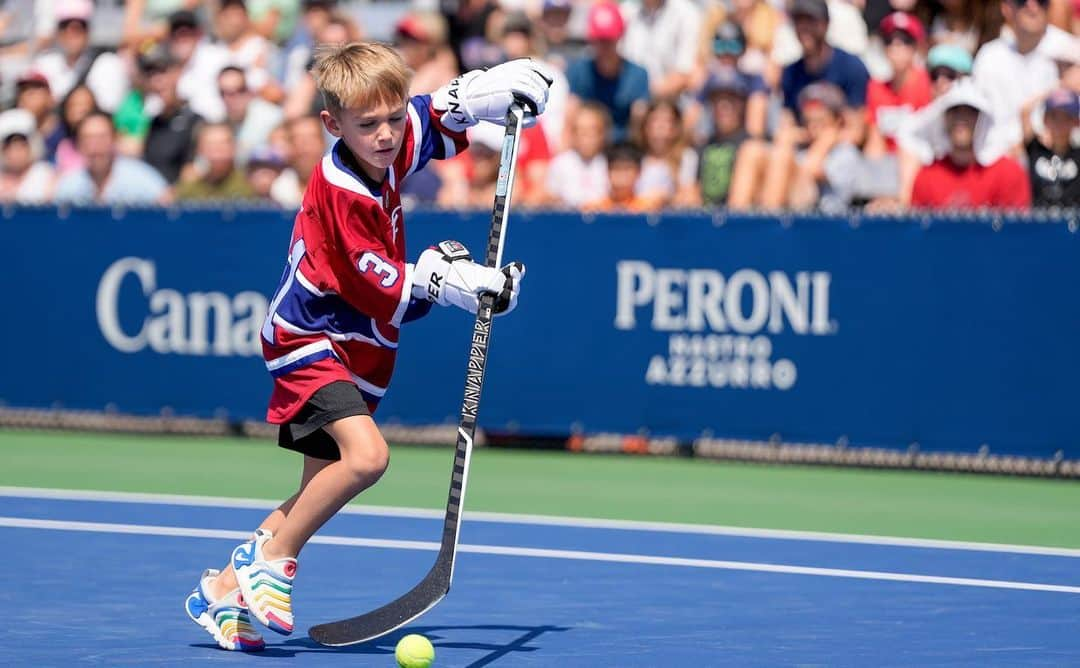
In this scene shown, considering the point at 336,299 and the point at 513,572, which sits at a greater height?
the point at 336,299

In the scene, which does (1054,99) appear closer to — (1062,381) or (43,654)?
(1062,381)

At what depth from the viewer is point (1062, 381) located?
10938mm

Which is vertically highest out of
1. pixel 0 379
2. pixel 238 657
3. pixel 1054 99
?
pixel 1054 99

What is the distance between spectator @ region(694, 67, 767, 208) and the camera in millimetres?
12391

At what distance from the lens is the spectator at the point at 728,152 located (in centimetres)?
1239

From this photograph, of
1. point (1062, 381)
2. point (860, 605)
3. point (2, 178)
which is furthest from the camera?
point (2, 178)

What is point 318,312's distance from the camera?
6.25m

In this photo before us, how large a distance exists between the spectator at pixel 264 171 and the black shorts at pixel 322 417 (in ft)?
24.4

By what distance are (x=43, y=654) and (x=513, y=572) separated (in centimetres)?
A: 244

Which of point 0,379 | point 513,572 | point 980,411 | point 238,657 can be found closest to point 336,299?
point 238,657

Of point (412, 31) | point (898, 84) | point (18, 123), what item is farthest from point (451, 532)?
point (18, 123)

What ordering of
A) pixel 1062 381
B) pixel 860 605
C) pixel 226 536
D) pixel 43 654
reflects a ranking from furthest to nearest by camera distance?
1. pixel 1062 381
2. pixel 226 536
3. pixel 860 605
4. pixel 43 654

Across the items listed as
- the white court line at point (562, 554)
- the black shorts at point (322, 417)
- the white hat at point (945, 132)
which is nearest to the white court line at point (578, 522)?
the white court line at point (562, 554)

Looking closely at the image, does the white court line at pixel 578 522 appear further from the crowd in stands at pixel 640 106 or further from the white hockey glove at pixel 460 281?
the white hockey glove at pixel 460 281
